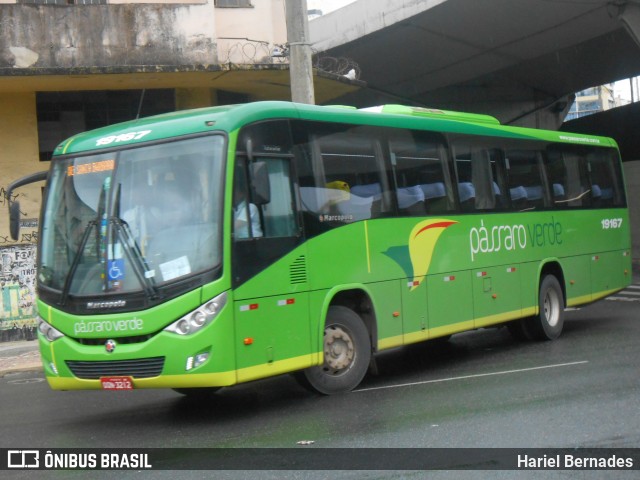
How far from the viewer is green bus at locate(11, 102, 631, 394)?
840 centimetres

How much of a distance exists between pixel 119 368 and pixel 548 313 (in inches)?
310

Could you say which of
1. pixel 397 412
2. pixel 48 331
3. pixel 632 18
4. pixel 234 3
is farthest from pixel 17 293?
pixel 632 18

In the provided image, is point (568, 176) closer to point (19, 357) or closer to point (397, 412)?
point (397, 412)

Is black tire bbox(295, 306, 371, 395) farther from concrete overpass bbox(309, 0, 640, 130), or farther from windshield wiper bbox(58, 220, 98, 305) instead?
concrete overpass bbox(309, 0, 640, 130)

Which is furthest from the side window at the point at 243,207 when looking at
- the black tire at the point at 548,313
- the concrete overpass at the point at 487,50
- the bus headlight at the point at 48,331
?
the concrete overpass at the point at 487,50

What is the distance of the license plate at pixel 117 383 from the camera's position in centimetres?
840

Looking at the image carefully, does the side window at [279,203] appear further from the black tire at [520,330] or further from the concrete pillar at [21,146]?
the concrete pillar at [21,146]

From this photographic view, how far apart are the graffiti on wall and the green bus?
326 inches

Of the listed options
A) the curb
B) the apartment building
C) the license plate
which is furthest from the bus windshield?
the apartment building

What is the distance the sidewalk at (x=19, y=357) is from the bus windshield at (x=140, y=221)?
5.98m

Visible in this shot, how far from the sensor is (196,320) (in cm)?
829

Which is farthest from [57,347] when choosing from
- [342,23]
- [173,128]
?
[342,23]

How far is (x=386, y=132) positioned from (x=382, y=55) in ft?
57.6

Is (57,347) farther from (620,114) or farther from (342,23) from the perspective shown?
(620,114)
